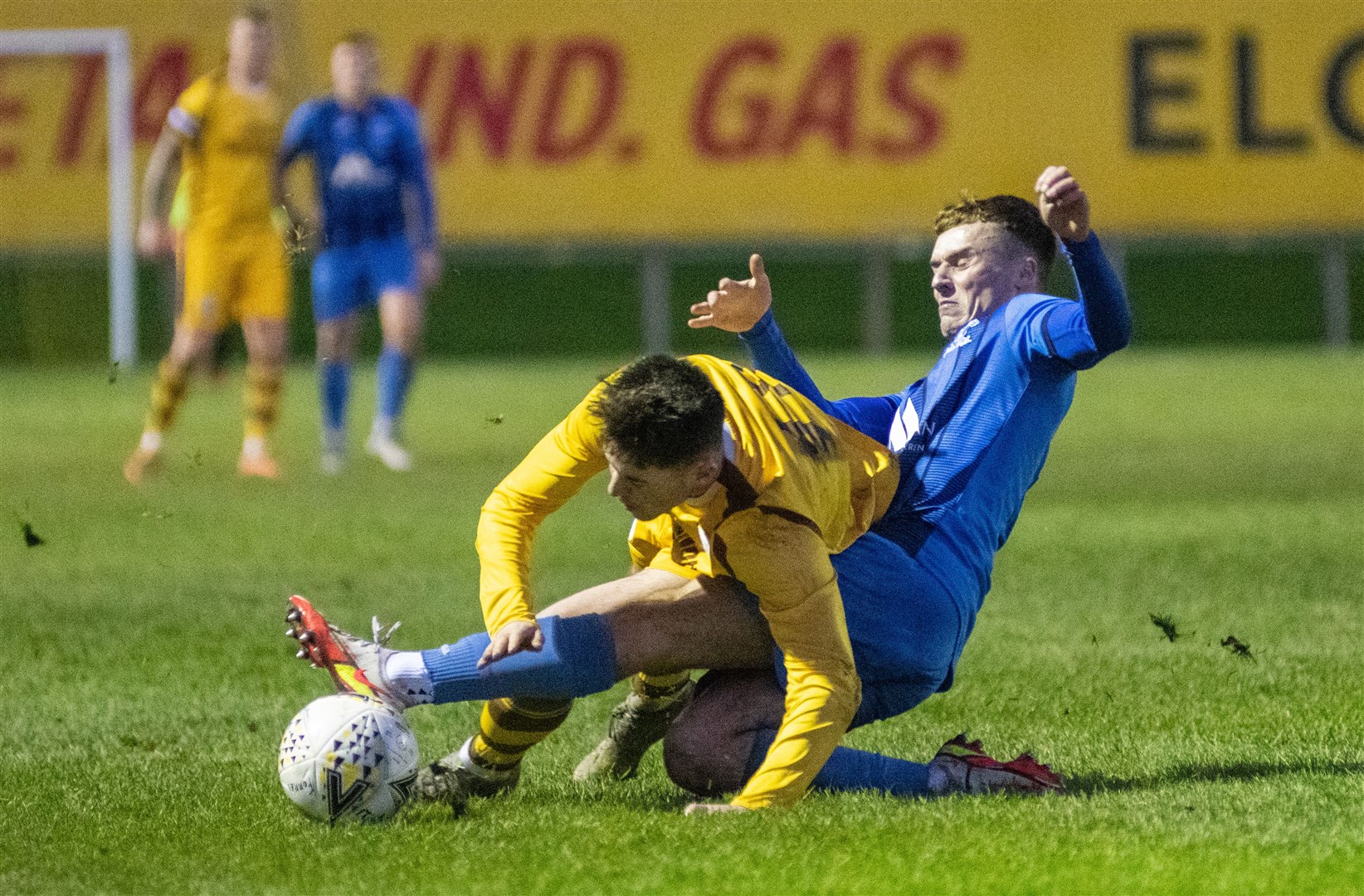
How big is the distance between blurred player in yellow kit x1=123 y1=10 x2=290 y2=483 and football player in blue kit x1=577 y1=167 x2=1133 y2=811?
753cm

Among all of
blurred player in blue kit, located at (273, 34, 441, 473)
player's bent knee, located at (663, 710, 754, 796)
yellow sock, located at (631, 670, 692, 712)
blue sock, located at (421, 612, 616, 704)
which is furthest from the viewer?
blurred player in blue kit, located at (273, 34, 441, 473)

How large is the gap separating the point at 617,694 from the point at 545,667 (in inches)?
81.0

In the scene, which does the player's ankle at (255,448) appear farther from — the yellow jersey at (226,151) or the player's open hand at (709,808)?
the player's open hand at (709,808)

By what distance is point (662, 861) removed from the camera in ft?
15.3

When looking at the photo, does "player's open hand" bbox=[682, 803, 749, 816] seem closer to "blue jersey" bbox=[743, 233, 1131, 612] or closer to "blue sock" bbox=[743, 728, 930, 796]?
"blue sock" bbox=[743, 728, 930, 796]

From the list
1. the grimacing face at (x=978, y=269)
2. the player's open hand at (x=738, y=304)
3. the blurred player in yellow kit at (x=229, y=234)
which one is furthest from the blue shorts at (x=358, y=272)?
the grimacing face at (x=978, y=269)

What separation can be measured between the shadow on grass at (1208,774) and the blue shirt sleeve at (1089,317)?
1.03 metres

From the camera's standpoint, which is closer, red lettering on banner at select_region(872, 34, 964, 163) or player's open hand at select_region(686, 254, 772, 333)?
player's open hand at select_region(686, 254, 772, 333)

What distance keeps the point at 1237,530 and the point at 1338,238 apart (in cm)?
1379

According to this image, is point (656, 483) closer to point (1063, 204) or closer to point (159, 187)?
point (1063, 204)

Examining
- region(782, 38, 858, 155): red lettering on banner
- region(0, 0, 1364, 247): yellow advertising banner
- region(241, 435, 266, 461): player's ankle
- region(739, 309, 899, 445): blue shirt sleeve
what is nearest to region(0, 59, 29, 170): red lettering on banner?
region(0, 0, 1364, 247): yellow advertising banner

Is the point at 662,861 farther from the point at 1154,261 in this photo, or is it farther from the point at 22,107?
the point at 1154,261

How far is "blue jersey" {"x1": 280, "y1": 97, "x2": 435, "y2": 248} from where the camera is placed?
1401cm

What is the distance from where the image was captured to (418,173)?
13930mm
